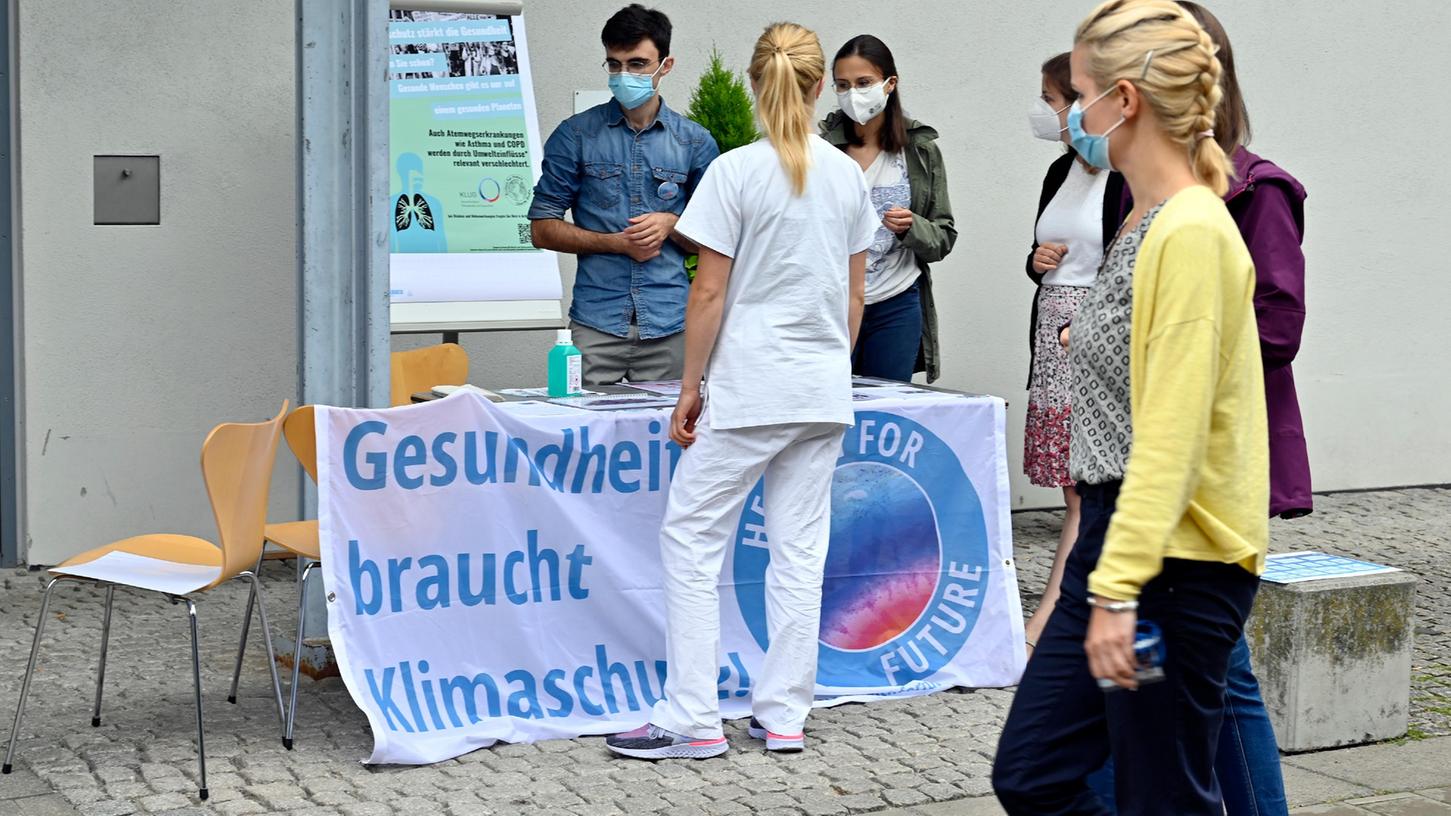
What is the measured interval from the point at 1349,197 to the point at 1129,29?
737cm

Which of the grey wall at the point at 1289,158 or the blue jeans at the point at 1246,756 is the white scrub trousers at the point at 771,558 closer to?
the blue jeans at the point at 1246,756

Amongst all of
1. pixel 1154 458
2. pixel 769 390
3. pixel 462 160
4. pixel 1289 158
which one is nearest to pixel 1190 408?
pixel 1154 458

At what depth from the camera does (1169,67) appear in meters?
2.74

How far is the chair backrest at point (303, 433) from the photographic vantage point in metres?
4.76

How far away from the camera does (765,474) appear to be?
4949mm

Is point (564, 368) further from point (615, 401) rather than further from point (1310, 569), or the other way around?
point (1310, 569)

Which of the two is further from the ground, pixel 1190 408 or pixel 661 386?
pixel 1190 408

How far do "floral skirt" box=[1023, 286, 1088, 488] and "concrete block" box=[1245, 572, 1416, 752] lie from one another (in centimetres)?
113

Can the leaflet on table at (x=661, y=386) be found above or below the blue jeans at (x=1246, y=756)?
above

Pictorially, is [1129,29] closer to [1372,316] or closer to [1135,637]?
[1135,637]

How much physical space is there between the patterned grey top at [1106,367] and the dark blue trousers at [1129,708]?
0.05 m

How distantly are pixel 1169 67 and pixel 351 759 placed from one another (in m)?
2.99

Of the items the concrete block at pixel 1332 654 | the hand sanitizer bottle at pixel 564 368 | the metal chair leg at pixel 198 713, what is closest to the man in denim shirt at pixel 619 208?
the hand sanitizer bottle at pixel 564 368

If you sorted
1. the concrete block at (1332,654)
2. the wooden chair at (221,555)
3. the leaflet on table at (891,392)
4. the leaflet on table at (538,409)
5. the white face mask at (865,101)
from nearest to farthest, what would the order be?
the wooden chair at (221,555), the concrete block at (1332,654), the leaflet on table at (538,409), the leaflet on table at (891,392), the white face mask at (865,101)
